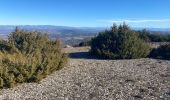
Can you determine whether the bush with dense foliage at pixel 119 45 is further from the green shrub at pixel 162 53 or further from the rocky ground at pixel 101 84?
the rocky ground at pixel 101 84

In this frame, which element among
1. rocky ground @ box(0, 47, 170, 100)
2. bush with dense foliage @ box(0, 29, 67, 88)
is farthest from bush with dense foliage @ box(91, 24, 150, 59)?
bush with dense foliage @ box(0, 29, 67, 88)

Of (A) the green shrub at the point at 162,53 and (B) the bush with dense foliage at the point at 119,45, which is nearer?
(B) the bush with dense foliage at the point at 119,45

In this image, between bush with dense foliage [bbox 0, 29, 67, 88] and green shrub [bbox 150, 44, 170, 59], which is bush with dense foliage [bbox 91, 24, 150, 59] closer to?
green shrub [bbox 150, 44, 170, 59]

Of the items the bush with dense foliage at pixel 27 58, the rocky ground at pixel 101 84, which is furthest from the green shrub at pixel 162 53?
the bush with dense foliage at pixel 27 58

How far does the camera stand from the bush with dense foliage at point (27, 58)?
1145 centimetres

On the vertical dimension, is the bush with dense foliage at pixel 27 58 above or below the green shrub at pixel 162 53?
above

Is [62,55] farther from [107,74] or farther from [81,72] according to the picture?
[107,74]

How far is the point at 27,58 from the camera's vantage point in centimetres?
1253

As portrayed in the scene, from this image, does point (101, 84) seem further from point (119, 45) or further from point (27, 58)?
point (119, 45)

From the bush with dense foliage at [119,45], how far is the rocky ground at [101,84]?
9.33 ft

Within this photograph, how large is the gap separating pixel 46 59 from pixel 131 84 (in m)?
3.58

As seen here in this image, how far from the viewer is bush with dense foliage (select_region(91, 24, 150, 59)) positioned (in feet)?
60.4

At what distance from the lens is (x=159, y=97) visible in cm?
953

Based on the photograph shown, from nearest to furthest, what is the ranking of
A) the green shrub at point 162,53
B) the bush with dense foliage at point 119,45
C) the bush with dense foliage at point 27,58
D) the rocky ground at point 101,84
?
the rocky ground at point 101,84 < the bush with dense foliage at point 27,58 < the bush with dense foliage at point 119,45 < the green shrub at point 162,53
